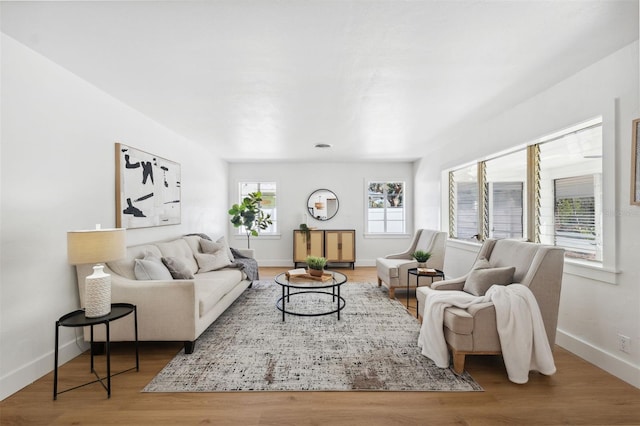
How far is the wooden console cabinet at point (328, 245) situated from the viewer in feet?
22.1

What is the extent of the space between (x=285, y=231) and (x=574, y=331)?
541cm

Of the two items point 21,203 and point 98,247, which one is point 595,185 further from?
point 21,203

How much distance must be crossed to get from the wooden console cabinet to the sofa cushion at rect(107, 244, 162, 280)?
3454mm

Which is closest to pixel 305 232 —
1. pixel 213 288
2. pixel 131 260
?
pixel 213 288

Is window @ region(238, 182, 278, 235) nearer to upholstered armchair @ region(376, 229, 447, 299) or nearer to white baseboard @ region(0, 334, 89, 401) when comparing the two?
upholstered armchair @ region(376, 229, 447, 299)

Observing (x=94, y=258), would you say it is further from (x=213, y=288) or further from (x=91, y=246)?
(x=213, y=288)

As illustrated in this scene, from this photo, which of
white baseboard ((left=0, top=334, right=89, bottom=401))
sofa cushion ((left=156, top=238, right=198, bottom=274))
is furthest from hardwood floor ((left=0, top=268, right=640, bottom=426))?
sofa cushion ((left=156, top=238, right=198, bottom=274))

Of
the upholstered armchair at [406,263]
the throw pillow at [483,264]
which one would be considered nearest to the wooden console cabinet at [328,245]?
the upholstered armchair at [406,263]

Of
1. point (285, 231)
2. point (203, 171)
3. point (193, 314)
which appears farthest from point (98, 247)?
point (285, 231)

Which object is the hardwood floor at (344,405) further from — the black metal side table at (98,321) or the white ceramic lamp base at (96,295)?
the white ceramic lamp base at (96,295)

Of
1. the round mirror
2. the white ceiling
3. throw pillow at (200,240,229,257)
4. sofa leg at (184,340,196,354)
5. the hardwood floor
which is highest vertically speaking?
the white ceiling

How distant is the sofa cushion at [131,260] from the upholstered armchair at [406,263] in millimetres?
3032

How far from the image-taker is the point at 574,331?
2711mm

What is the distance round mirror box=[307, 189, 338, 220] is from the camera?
7.17 metres
